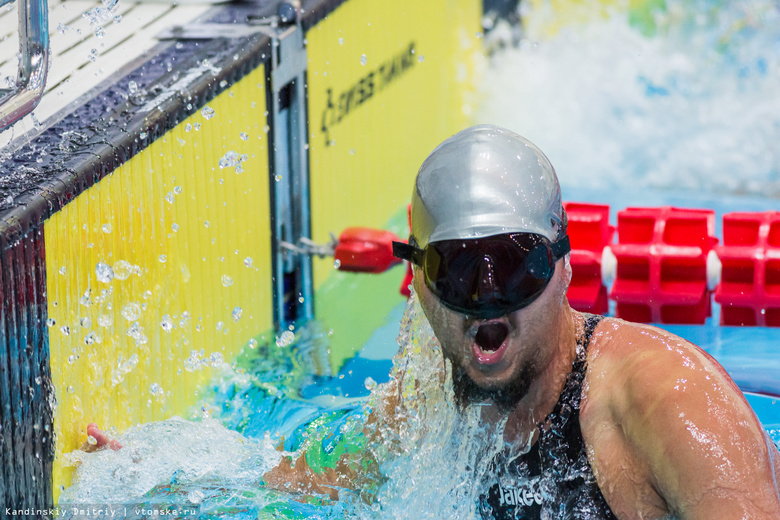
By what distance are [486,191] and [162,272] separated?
1.08 metres

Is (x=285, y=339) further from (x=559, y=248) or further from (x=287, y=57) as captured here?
(x=559, y=248)

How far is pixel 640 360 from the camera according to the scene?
1.49 m

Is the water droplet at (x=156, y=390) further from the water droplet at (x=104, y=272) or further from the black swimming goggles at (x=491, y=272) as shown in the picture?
the black swimming goggles at (x=491, y=272)

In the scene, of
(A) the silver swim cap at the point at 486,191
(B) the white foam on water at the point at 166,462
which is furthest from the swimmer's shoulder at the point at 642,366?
(B) the white foam on water at the point at 166,462

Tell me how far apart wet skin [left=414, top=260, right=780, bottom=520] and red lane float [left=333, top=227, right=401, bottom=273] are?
127 centimetres

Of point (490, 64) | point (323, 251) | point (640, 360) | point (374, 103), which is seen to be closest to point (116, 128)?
point (323, 251)

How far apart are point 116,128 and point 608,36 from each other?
3.27 meters

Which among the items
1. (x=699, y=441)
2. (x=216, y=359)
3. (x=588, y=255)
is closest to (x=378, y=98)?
(x=588, y=255)

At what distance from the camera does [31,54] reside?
1.77 m

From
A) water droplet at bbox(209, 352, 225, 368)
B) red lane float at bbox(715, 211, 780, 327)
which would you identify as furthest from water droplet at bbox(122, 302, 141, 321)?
red lane float at bbox(715, 211, 780, 327)

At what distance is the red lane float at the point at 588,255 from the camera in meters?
2.62

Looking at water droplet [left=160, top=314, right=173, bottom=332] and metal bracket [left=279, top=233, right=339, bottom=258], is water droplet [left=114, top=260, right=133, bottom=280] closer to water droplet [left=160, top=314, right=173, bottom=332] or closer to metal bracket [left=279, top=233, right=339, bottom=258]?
water droplet [left=160, top=314, right=173, bottom=332]

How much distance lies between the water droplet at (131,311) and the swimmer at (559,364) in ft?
2.68

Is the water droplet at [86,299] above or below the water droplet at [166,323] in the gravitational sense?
above
